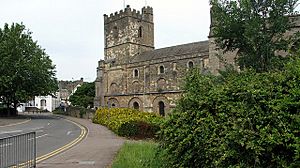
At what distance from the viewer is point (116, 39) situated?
65.6 metres

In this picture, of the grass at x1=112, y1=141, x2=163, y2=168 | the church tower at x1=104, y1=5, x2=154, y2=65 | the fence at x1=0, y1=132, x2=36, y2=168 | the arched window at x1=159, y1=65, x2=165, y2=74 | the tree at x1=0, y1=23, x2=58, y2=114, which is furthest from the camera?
the church tower at x1=104, y1=5, x2=154, y2=65

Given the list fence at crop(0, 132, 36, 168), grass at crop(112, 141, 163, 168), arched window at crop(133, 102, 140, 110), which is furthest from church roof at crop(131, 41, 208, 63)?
fence at crop(0, 132, 36, 168)

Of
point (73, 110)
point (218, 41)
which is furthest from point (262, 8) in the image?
point (73, 110)

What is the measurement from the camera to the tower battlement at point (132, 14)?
6393cm

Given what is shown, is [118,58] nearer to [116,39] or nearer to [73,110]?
[116,39]

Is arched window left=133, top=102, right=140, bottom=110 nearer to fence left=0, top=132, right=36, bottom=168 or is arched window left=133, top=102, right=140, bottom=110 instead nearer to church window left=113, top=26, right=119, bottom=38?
church window left=113, top=26, right=119, bottom=38

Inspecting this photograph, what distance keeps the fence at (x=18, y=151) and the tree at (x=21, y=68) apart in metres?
38.2

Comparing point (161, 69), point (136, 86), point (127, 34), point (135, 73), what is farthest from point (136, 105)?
point (127, 34)

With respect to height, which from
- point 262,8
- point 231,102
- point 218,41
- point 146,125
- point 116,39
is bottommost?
point 146,125

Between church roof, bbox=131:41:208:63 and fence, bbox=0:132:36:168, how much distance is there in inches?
1604

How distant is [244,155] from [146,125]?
19270 millimetres

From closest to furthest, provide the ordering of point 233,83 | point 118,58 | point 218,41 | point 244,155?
point 244,155, point 233,83, point 218,41, point 118,58

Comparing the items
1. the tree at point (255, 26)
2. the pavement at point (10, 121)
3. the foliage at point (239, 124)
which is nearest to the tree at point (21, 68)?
the pavement at point (10, 121)

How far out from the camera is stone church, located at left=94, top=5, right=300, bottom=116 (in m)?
53.0
